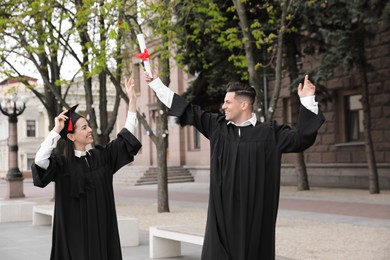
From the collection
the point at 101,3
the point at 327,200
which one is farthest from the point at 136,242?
the point at 327,200

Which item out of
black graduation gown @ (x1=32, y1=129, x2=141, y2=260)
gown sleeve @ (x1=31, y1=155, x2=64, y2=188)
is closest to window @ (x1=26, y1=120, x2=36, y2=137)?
→ black graduation gown @ (x1=32, y1=129, x2=141, y2=260)

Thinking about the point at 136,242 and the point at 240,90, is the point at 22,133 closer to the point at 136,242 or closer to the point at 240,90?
the point at 136,242

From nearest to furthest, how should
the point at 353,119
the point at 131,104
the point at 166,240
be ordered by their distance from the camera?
the point at 131,104 → the point at 166,240 → the point at 353,119

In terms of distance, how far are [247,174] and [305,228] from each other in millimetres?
7672

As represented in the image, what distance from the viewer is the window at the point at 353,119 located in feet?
78.5

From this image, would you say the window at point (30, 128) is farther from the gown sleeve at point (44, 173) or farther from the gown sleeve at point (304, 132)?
the gown sleeve at point (304, 132)

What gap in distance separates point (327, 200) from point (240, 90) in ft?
46.6

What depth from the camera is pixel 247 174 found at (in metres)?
5.21

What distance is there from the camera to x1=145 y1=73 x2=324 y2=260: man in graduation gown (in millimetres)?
5125

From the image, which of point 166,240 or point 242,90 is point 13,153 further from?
point 242,90

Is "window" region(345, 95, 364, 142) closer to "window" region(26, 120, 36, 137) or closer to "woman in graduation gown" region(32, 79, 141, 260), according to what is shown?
"woman in graduation gown" region(32, 79, 141, 260)

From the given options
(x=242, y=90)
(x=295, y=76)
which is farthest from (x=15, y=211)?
(x=242, y=90)

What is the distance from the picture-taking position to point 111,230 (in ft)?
19.5

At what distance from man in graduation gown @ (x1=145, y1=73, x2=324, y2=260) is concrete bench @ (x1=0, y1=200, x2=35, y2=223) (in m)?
11.4
